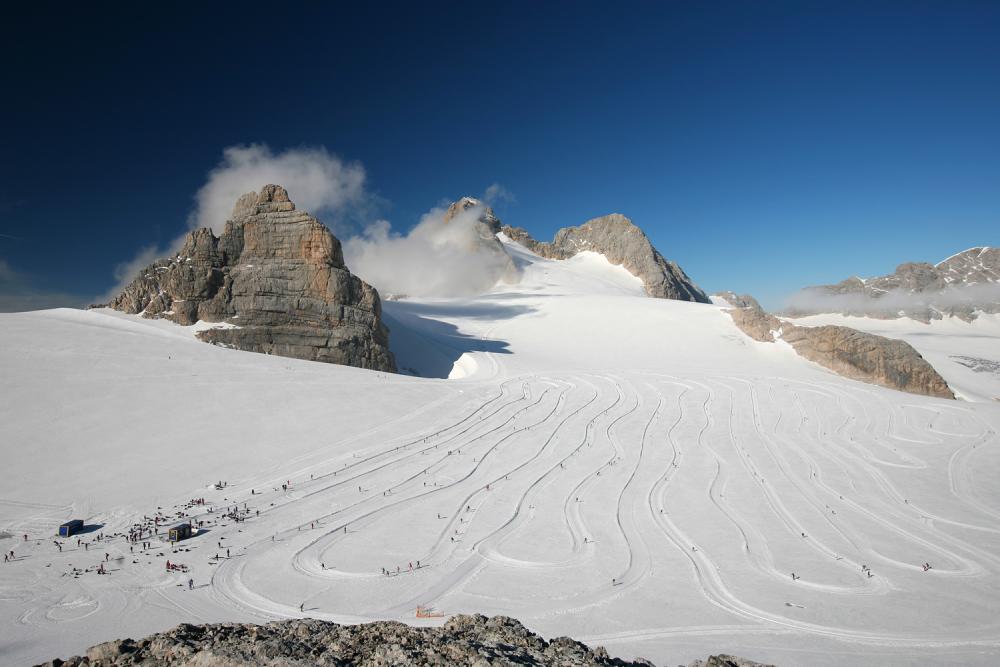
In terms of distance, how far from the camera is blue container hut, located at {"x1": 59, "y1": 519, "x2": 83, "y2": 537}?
17.3m

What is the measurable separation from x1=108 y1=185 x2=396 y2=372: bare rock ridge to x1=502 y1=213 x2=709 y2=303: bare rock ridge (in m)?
80.2

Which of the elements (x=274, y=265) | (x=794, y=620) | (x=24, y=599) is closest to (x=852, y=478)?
(x=794, y=620)

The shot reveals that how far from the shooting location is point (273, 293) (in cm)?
4228

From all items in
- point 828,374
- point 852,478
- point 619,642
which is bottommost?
point 619,642

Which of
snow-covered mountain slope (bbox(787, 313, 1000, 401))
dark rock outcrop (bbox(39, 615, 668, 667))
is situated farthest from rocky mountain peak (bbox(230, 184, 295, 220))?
snow-covered mountain slope (bbox(787, 313, 1000, 401))

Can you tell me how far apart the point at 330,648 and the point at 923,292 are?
12090 cm

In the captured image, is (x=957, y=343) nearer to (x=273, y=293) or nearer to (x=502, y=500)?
(x=502, y=500)

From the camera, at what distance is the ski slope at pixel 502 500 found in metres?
13.2

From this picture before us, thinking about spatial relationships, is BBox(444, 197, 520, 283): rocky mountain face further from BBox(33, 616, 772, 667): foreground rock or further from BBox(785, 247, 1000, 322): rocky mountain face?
BBox(33, 616, 772, 667): foreground rock

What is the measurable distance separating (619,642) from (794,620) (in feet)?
15.5

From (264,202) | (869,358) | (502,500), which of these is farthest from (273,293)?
(869,358)

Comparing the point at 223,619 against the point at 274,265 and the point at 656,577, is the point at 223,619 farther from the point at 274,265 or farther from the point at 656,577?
the point at 274,265

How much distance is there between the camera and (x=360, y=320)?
140 ft

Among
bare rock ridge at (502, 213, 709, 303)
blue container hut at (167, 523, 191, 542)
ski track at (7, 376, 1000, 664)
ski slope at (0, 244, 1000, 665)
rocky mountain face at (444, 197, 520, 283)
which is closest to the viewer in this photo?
ski slope at (0, 244, 1000, 665)
